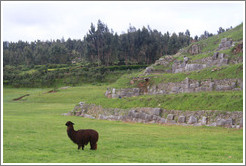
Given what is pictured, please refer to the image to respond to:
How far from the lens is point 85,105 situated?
4103cm

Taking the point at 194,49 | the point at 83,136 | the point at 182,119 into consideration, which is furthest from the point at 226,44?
the point at 83,136

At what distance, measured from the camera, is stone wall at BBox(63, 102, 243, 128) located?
78.2 ft

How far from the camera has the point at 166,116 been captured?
29203 millimetres

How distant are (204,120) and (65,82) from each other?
239 feet

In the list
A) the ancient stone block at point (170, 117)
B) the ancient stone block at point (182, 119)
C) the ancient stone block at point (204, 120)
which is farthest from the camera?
the ancient stone block at point (170, 117)

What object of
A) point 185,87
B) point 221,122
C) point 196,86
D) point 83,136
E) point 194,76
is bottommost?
point 221,122

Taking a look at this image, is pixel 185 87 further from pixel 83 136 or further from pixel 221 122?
pixel 83 136

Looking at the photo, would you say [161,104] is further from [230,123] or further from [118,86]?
[118,86]

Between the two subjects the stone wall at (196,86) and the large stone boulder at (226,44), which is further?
the large stone boulder at (226,44)

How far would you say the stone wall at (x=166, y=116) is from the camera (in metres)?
23.8

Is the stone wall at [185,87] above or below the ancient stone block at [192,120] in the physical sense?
above

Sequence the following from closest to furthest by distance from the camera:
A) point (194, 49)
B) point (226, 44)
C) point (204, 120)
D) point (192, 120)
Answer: point (204, 120)
point (192, 120)
point (226, 44)
point (194, 49)

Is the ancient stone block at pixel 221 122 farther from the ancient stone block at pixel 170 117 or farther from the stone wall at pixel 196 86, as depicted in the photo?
the stone wall at pixel 196 86

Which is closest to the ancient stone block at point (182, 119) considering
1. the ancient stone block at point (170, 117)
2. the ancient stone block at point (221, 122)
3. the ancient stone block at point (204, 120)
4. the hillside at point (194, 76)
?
the ancient stone block at point (170, 117)
